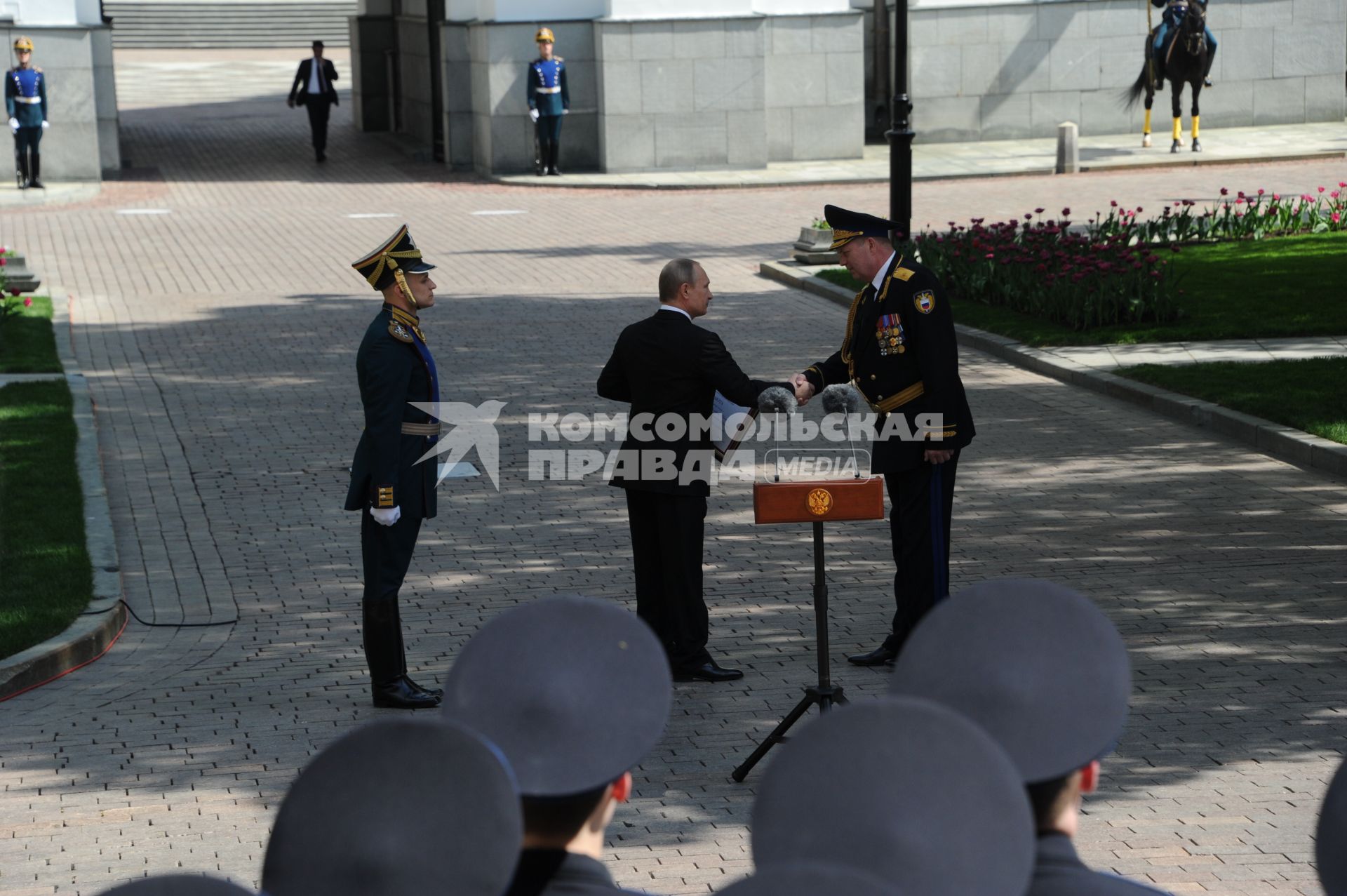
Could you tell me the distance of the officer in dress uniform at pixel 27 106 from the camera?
86.0 ft

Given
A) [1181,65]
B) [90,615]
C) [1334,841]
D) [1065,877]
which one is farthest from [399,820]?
[1181,65]

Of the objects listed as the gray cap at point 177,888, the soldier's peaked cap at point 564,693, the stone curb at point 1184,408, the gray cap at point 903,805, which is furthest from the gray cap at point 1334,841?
the stone curb at point 1184,408

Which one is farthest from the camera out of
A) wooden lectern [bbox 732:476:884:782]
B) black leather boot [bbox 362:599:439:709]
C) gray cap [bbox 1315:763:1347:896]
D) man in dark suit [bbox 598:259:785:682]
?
man in dark suit [bbox 598:259:785:682]

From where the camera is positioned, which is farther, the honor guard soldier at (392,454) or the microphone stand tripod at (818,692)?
the honor guard soldier at (392,454)

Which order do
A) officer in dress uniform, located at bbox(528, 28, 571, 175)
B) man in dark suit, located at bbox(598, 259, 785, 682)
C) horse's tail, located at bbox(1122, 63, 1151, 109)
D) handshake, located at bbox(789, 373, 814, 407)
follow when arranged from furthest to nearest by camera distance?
horse's tail, located at bbox(1122, 63, 1151, 109) → officer in dress uniform, located at bbox(528, 28, 571, 175) → handshake, located at bbox(789, 373, 814, 407) → man in dark suit, located at bbox(598, 259, 785, 682)

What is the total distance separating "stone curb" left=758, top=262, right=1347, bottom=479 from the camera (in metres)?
10.7

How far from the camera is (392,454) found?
7047mm

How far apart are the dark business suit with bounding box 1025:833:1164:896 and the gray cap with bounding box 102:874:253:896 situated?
3.22 ft

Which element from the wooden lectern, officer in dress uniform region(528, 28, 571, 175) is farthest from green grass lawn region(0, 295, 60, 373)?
officer in dress uniform region(528, 28, 571, 175)

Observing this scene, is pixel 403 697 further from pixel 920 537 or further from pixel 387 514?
pixel 920 537

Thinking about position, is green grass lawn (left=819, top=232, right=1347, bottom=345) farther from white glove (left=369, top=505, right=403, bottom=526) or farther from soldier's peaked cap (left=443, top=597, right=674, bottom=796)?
soldier's peaked cap (left=443, top=597, right=674, bottom=796)

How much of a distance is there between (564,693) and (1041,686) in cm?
65

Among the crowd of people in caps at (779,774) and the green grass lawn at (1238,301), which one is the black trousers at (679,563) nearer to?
the crowd of people in caps at (779,774)

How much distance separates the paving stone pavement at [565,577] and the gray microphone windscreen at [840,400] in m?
1.19
